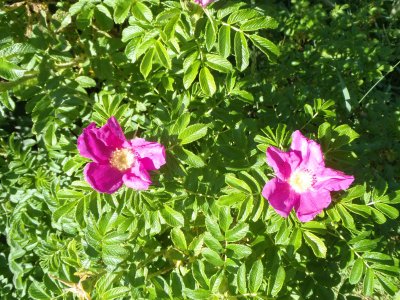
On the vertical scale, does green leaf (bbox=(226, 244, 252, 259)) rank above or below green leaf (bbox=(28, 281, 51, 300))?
above

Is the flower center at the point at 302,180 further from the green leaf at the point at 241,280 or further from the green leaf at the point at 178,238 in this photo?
the green leaf at the point at 178,238

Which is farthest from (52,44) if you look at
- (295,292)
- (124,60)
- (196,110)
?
(295,292)

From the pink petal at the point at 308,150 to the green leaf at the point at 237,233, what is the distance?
29 cm

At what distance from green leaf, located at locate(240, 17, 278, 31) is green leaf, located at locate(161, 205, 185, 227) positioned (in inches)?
25.2

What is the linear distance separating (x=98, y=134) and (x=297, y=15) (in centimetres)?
188

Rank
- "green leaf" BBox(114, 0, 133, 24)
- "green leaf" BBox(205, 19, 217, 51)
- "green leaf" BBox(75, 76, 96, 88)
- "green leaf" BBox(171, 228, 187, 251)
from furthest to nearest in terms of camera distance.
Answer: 1. "green leaf" BBox(75, 76, 96, 88)
2. "green leaf" BBox(171, 228, 187, 251)
3. "green leaf" BBox(114, 0, 133, 24)
4. "green leaf" BBox(205, 19, 217, 51)

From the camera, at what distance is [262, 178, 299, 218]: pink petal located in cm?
150

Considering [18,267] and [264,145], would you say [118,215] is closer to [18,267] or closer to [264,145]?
[264,145]

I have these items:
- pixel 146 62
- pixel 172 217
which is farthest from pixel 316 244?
pixel 146 62

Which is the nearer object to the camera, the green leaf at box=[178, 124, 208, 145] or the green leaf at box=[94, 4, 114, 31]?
the green leaf at box=[178, 124, 208, 145]

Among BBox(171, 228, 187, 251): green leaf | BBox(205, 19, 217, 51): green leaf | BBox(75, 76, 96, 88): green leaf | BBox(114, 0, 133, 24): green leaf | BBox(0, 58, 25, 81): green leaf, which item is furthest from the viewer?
BBox(75, 76, 96, 88): green leaf

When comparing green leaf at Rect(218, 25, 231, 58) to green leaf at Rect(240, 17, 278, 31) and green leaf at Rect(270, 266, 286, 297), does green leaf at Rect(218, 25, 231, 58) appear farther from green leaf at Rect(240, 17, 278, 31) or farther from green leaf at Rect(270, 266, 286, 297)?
green leaf at Rect(270, 266, 286, 297)

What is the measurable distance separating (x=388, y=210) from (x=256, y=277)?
53 cm

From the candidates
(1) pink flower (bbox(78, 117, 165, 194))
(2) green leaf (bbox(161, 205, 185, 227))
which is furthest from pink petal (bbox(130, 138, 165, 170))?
(2) green leaf (bbox(161, 205, 185, 227))
